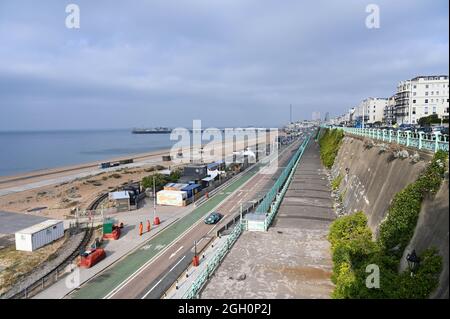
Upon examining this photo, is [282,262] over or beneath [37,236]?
over

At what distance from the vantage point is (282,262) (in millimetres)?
16172

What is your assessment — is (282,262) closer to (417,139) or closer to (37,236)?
(417,139)

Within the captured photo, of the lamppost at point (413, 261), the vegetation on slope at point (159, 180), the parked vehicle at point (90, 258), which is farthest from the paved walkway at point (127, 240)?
the lamppost at point (413, 261)

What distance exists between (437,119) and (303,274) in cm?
6779

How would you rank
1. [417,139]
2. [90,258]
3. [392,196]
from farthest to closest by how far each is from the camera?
[90,258]
[417,139]
[392,196]

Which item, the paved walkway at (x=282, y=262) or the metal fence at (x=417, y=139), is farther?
the metal fence at (x=417, y=139)

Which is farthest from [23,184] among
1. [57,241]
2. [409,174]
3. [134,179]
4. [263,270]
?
[409,174]

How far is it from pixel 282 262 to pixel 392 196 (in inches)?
268

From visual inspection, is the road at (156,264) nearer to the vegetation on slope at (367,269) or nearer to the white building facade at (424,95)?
the vegetation on slope at (367,269)

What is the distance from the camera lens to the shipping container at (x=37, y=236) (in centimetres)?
2525

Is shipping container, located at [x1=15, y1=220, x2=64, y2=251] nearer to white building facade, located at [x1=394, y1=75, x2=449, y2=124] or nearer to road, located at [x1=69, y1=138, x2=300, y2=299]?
road, located at [x1=69, y1=138, x2=300, y2=299]

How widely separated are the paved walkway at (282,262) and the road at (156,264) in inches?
193

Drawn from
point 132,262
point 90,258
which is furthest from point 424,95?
point 90,258
